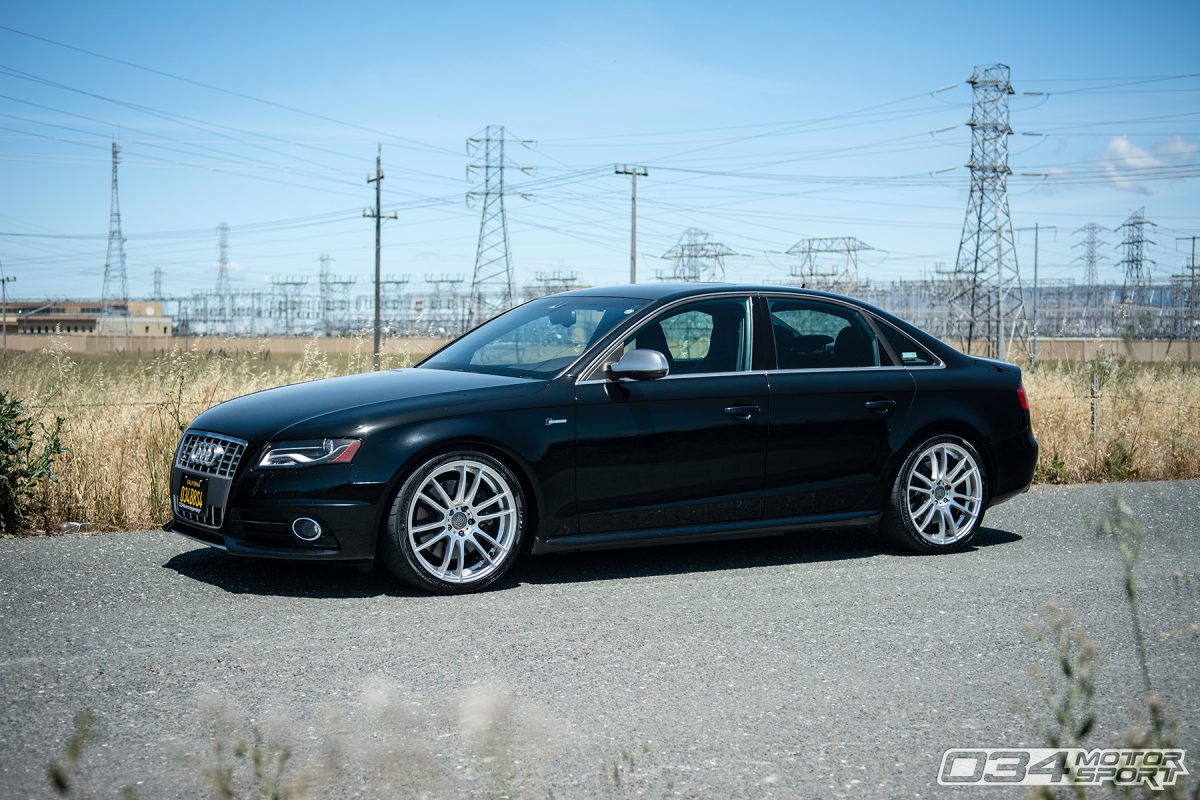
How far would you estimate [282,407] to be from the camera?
652 cm

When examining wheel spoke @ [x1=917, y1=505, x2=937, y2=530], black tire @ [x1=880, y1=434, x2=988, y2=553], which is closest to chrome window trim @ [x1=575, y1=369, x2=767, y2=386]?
black tire @ [x1=880, y1=434, x2=988, y2=553]

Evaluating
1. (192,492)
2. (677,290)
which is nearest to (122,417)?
(192,492)

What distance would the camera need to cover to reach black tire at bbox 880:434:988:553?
25.2 feet

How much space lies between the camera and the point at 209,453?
21.2 feet

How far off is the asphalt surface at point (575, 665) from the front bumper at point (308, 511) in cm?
29

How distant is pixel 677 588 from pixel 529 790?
10.3 ft

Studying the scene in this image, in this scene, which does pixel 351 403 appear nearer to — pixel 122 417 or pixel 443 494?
pixel 443 494

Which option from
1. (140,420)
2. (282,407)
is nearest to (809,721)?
(282,407)

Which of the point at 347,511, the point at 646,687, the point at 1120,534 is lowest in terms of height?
the point at 646,687

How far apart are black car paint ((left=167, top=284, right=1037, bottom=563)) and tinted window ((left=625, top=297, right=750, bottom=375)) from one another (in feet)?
0.26

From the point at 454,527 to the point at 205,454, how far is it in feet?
4.64

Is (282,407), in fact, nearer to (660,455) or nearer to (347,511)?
(347,511)

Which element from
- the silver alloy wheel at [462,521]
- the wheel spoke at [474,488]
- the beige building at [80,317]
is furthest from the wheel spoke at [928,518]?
the beige building at [80,317]

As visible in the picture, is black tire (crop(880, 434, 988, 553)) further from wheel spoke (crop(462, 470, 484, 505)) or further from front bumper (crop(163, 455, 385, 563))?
front bumper (crop(163, 455, 385, 563))
